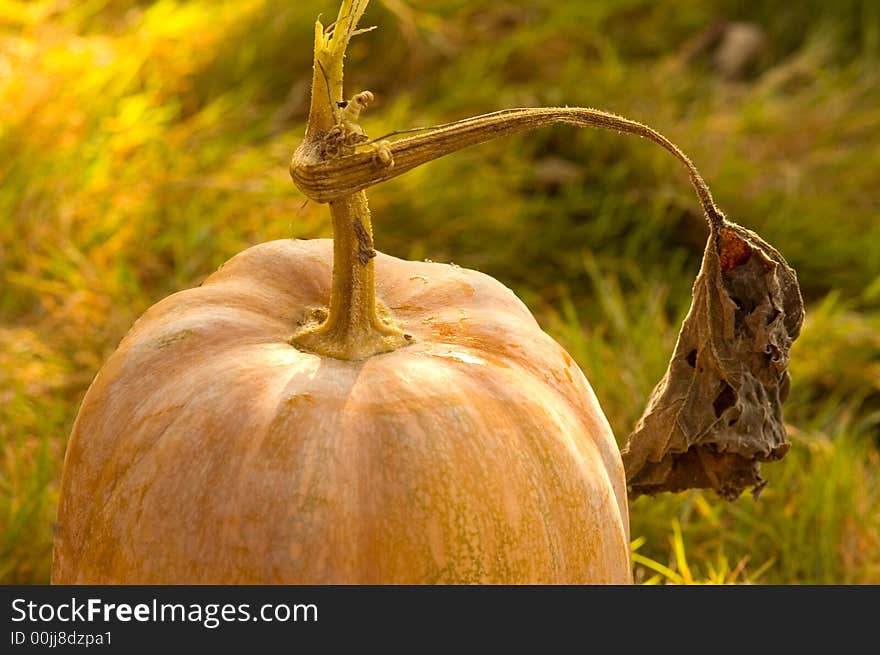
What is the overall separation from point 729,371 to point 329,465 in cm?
72

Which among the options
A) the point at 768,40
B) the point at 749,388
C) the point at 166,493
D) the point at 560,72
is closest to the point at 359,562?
the point at 166,493

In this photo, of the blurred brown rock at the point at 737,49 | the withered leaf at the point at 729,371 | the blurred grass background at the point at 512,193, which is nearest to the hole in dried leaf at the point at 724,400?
the withered leaf at the point at 729,371

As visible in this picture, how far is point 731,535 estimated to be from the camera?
293 cm

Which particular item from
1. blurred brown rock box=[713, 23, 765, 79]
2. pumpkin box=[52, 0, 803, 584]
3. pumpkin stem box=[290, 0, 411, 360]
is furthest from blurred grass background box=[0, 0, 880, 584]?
pumpkin stem box=[290, 0, 411, 360]

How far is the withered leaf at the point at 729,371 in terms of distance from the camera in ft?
6.59

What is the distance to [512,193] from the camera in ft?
14.6

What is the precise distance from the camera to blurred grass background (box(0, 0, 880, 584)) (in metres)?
3.03

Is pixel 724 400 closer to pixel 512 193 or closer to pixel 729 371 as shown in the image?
pixel 729 371

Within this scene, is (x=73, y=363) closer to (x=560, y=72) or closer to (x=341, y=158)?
(x=341, y=158)

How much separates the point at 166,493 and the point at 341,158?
50cm

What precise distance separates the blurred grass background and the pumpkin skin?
2.61 feet

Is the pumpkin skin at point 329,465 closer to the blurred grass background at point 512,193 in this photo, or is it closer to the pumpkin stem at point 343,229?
the pumpkin stem at point 343,229

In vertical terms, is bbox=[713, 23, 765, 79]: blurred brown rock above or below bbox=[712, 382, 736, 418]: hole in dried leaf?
above

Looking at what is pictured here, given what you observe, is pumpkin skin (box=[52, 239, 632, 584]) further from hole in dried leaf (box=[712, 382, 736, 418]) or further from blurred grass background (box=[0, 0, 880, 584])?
blurred grass background (box=[0, 0, 880, 584])
